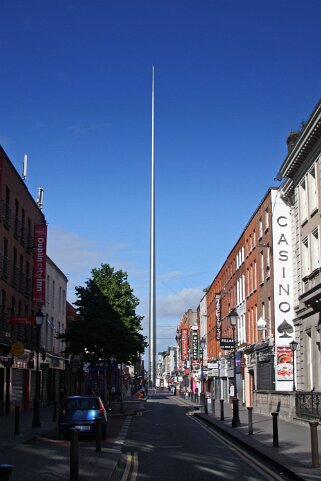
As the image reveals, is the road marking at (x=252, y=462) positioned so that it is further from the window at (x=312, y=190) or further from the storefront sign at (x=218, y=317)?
the storefront sign at (x=218, y=317)

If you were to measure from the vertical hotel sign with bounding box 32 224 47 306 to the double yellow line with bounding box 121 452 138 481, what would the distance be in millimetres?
27166

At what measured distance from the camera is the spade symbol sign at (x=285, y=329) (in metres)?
37.3

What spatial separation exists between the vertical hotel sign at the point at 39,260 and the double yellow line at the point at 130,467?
2717 centimetres

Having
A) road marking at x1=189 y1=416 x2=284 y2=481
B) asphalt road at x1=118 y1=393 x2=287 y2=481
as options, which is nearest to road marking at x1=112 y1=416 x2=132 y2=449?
asphalt road at x1=118 y1=393 x2=287 y2=481

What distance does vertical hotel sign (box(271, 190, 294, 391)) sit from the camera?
37469 mm

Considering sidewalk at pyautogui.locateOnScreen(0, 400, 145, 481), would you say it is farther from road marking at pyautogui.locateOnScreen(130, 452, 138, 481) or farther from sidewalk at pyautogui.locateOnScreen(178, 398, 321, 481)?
sidewalk at pyautogui.locateOnScreen(178, 398, 321, 481)

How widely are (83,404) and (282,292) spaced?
1885 centimetres

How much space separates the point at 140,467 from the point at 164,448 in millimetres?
4513

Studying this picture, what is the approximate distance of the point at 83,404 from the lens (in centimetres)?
2220

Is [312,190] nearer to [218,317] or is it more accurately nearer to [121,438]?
[121,438]

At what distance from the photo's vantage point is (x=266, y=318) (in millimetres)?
41000

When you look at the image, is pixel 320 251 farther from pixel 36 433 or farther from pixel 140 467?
pixel 140 467

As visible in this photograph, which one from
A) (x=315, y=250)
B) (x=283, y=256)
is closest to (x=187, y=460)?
(x=315, y=250)

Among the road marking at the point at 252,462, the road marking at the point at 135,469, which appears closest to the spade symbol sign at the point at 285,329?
the road marking at the point at 252,462
